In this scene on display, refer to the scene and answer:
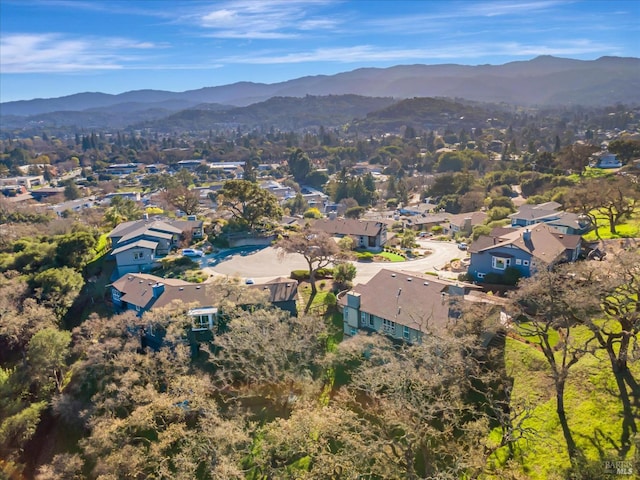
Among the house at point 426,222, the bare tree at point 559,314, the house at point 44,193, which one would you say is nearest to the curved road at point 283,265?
the bare tree at point 559,314

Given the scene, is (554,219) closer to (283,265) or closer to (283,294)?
(283,265)

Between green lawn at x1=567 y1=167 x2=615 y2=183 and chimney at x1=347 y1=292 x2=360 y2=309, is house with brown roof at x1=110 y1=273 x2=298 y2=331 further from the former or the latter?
green lawn at x1=567 y1=167 x2=615 y2=183

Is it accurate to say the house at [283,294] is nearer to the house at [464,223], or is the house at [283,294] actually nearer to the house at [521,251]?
the house at [521,251]

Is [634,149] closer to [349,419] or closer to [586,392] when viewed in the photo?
[586,392]

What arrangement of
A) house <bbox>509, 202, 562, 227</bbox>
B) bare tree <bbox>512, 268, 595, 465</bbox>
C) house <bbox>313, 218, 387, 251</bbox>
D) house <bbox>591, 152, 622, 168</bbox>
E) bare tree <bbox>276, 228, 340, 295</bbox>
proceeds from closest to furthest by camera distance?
1. bare tree <bbox>512, 268, 595, 465</bbox>
2. bare tree <bbox>276, 228, 340, 295</bbox>
3. house <bbox>509, 202, 562, 227</bbox>
4. house <bbox>313, 218, 387, 251</bbox>
5. house <bbox>591, 152, 622, 168</bbox>

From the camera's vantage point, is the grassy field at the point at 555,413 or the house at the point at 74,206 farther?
the house at the point at 74,206

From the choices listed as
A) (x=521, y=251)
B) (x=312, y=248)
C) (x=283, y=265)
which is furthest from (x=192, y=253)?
(x=521, y=251)

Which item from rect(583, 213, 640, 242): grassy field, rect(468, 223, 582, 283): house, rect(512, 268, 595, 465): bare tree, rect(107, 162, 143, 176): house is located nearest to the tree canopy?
rect(468, 223, 582, 283): house
